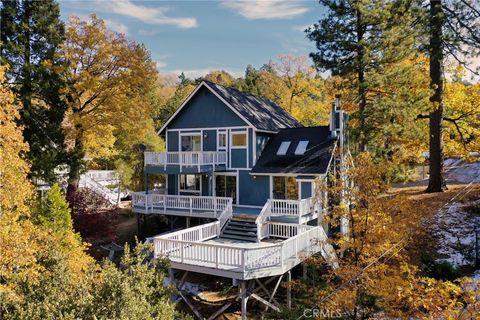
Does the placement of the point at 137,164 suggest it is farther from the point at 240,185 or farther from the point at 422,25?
the point at 422,25

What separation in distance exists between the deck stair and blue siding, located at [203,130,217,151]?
17.0ft

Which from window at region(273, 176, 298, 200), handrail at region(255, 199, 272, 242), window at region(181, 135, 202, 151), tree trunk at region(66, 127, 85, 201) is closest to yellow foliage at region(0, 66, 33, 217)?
handrail at region(255, 199, 272, 242)

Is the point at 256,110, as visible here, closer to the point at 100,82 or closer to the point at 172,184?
the point at 172,184

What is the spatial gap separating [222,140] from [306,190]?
19.9ft

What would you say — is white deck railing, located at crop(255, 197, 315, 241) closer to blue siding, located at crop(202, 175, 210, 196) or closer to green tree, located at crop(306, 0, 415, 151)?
blue siding, located at crop(202, 175, 210, 196)

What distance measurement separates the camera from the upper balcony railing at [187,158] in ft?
64.2

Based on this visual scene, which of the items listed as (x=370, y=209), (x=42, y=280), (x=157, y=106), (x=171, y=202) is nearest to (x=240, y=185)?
(x=171, y=202)

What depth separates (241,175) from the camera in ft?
67.8

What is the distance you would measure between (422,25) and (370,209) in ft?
43.4

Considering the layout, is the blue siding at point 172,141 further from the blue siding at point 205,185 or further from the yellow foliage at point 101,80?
the blue siding at point 205,185

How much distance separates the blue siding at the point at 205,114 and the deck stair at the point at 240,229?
18.4 feet

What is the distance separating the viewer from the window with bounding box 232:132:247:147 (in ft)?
67.4

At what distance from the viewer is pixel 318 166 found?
17969mm

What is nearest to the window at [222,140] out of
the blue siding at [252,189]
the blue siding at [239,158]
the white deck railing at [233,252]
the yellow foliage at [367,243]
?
the blue siding at [239,158]
